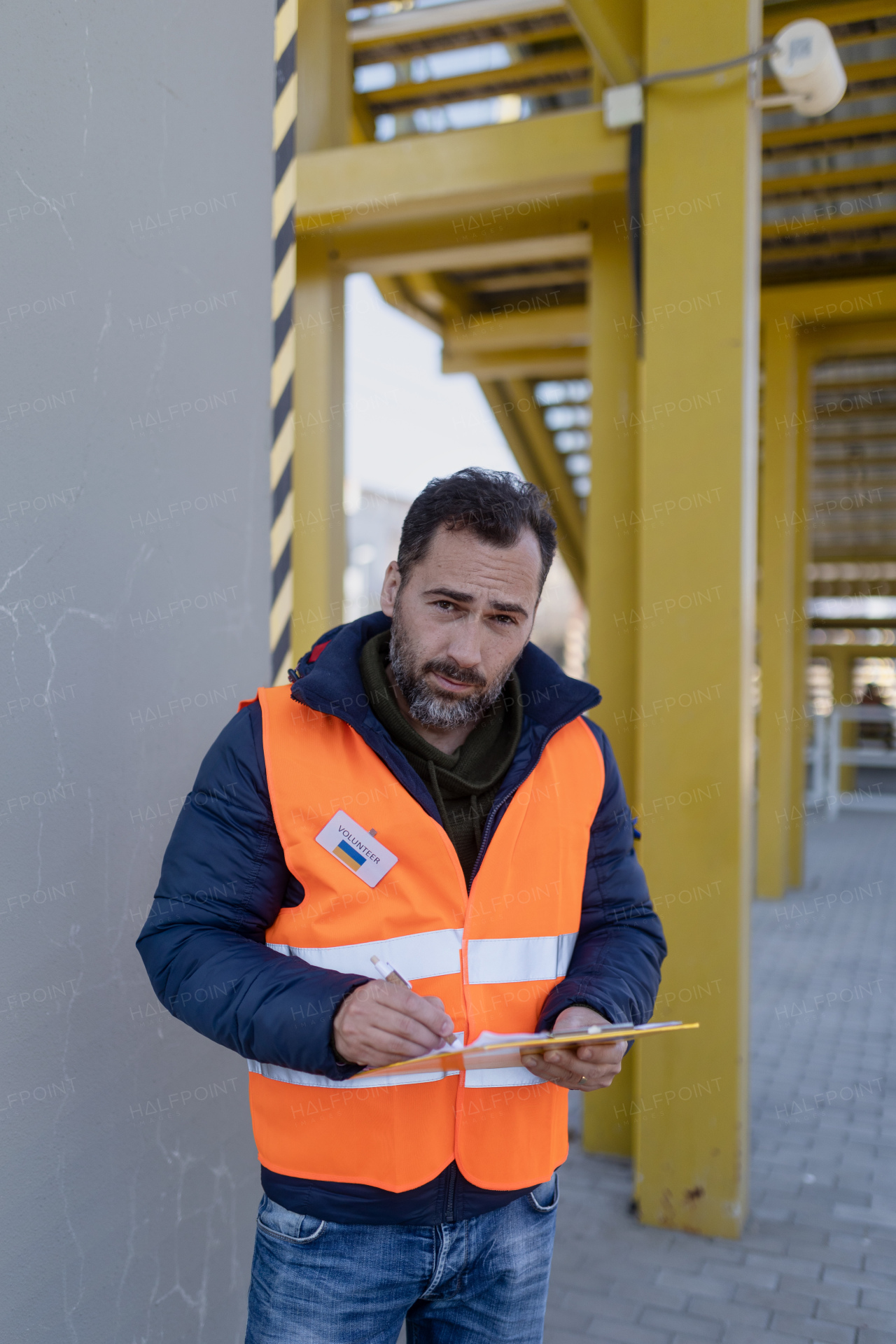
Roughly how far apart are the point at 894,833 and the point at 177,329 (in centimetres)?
1253

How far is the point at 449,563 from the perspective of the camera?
1878 millimetres

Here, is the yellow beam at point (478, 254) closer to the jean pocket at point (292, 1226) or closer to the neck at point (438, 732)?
the neck at point (438, 732)

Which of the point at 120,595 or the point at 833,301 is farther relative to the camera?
the point at 833,301

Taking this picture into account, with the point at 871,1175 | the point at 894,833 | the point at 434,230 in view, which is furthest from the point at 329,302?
the point at 894,833

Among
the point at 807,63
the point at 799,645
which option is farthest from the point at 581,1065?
the point at 799,645

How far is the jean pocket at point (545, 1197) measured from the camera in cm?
185

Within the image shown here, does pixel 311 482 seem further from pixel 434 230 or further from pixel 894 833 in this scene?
pixel 894 833

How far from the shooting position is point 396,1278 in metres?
1.72

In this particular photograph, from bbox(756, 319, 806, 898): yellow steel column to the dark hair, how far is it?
7383 millimetres

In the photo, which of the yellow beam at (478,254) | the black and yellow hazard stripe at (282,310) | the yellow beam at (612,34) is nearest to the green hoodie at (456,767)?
the black and yellow hazard stripe at (282,310)

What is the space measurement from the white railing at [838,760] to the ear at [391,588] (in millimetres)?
12450

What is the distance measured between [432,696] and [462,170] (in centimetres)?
327

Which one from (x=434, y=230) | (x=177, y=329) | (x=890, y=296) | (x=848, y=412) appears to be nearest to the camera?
(x=177, y=329)

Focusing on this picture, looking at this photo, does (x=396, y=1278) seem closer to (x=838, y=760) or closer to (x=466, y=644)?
(x=466, y=644)
